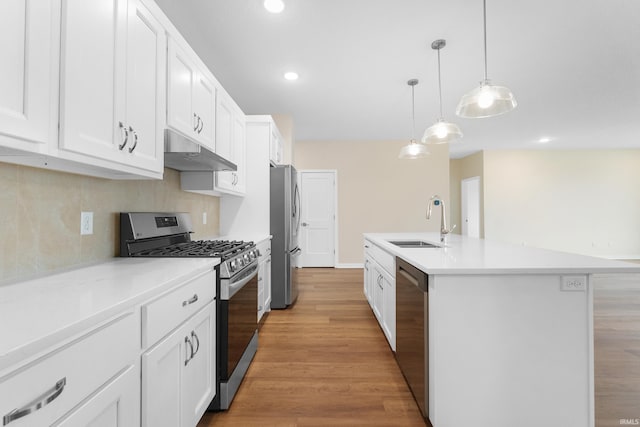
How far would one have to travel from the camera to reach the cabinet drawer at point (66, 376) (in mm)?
586

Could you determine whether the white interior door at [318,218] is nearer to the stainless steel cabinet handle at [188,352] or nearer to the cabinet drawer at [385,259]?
the cabinet drawer at [385,259]

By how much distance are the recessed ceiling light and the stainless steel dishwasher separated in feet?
6.79

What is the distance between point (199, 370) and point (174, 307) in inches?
17.8

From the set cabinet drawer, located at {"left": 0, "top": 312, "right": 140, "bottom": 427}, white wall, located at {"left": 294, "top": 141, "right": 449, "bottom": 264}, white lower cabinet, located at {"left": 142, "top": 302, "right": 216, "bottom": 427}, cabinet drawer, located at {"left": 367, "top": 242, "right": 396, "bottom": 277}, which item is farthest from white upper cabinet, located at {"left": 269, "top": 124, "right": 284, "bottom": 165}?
cabinet drawer, located at {"left": 0, "top": 312, "right": 140, "bottom": 427}

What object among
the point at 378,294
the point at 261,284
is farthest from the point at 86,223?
the point at 378,294

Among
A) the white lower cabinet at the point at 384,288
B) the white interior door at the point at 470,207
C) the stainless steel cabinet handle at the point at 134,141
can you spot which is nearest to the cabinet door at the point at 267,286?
the white lower cabinet at the point at 384,288

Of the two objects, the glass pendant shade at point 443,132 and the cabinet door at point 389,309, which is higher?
the glass pendant shade at point 443,132

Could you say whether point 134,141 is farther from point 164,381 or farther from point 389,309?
point 389,309

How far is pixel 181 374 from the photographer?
1.27 metres

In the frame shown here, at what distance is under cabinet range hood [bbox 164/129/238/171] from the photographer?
1.70 meters

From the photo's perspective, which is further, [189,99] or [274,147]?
[274,147]

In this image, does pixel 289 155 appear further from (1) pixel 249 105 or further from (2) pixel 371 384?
(2) pixel 371 384

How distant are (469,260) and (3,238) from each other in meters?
2.14

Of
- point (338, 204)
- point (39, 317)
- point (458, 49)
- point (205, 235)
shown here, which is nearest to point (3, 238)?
point (39, 317)
